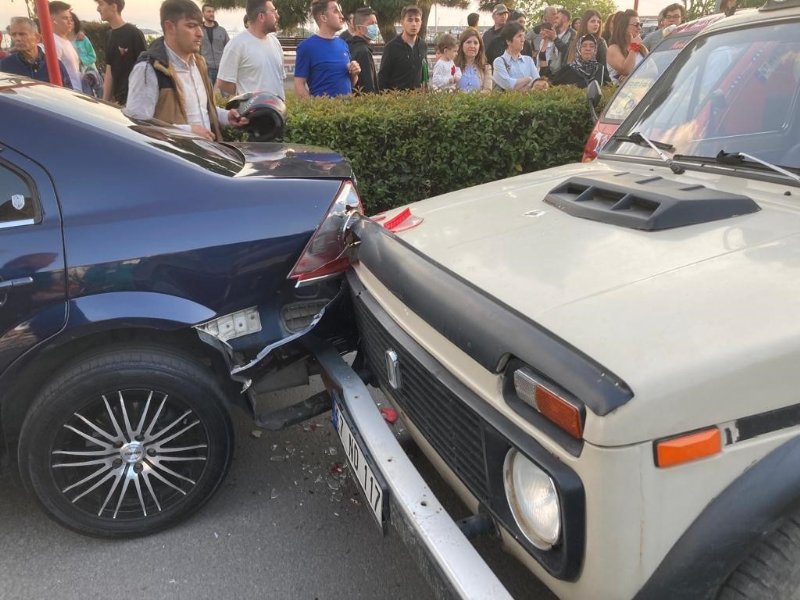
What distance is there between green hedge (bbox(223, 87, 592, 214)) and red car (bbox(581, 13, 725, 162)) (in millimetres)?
865

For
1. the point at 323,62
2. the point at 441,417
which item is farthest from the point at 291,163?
the point at 323,62

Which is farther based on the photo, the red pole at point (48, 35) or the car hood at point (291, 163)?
the red pole at point (48, 35)

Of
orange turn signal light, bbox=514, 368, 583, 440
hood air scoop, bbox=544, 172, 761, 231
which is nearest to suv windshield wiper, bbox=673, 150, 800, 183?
hood air scoop, bbox=544, 172, 761, 231

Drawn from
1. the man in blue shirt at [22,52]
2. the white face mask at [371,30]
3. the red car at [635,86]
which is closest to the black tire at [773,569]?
the red car at [635,86]

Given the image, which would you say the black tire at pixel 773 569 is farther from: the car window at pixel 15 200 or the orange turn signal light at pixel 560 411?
the car window at pixel 15 200

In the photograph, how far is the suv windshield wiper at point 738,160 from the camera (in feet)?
7.50

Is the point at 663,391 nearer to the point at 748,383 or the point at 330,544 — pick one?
the point at 748,383

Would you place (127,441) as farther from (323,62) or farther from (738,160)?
(323,62)

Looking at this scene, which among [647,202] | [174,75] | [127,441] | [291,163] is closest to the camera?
[647,202]

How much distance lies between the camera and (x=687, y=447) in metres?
1.36

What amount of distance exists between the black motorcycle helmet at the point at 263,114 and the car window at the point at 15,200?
214 centimetres

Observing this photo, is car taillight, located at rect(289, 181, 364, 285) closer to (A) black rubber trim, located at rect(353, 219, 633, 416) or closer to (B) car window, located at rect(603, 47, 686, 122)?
(A) black rubber trim, located at rect(353, 219, 633, 416)

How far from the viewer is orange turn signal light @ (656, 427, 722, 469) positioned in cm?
135

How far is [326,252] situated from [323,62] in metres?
4.24
